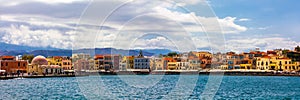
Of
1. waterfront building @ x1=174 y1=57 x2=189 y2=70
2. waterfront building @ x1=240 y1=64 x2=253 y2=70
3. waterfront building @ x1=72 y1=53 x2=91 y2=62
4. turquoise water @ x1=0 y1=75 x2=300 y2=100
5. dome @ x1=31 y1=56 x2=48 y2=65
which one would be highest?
waterfront building @ x1=72 y1=53 x2=91 y2=62

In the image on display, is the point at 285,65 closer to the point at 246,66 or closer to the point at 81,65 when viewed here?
the point at 246,66

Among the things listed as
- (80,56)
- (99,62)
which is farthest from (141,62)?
(80,56)

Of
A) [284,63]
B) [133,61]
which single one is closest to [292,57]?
[284,63]

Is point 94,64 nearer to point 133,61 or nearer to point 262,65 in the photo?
point 133,61

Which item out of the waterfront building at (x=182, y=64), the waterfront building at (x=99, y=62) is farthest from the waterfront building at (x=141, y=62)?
the waterfront building at (x=182, y=64)

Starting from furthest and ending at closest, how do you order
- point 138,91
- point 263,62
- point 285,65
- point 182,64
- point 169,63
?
point 169,63
point 182,64
point 263,62
point 285,65
point 138,91

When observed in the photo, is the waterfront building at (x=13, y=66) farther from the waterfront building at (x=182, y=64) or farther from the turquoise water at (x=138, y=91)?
the waterfront building at (x=182, y=64)

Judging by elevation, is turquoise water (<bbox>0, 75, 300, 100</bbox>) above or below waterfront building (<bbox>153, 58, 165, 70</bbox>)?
below

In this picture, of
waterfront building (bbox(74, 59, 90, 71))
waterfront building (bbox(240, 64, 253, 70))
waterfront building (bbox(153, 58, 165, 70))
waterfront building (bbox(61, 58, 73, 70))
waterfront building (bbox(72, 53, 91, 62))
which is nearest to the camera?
waterfront building (bbox(240, 64, 253, 70))

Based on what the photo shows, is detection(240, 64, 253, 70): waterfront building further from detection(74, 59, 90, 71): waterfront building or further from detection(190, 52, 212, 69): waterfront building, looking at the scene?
detection(74, 59, 90, 71): waterfront building

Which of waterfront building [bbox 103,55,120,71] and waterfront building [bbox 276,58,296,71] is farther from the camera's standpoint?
waterfront building [bbox 103,55,120,71]

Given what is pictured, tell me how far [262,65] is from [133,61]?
39028mm

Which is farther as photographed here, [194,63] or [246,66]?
[194,63]

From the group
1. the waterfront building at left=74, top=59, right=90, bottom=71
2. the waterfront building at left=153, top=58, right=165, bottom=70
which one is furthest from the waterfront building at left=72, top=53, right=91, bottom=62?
the waterfront building at left=153, top=58, right=165, bottom=70
